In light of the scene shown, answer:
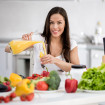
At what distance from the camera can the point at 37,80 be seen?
1326mm

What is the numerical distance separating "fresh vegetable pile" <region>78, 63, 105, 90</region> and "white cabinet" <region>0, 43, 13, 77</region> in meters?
3.11

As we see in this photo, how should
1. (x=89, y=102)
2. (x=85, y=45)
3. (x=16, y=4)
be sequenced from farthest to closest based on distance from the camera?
(x=16, y=4) < (x=85, y=45) < (x=89, y=102)

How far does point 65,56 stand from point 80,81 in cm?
104

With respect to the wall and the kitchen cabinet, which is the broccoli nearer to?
the kitchen cabinet

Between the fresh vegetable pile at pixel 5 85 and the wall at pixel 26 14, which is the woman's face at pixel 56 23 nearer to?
the fresh vegetable pile at pixel 5 85

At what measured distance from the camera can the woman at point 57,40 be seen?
221 centimetres

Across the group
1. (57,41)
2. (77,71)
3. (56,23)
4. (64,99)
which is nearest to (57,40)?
(57,41)

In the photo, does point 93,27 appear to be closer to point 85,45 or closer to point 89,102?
point 85,45

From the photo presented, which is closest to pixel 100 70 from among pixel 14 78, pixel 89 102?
pixel 89 102

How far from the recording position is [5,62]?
4.37 metres

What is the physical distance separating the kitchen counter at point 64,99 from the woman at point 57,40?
860mm

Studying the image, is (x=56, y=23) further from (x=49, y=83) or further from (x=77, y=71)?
(x=49, y=83)

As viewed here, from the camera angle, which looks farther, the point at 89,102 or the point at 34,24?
the point at 34,24

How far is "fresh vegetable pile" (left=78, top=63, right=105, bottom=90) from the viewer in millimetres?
1323
